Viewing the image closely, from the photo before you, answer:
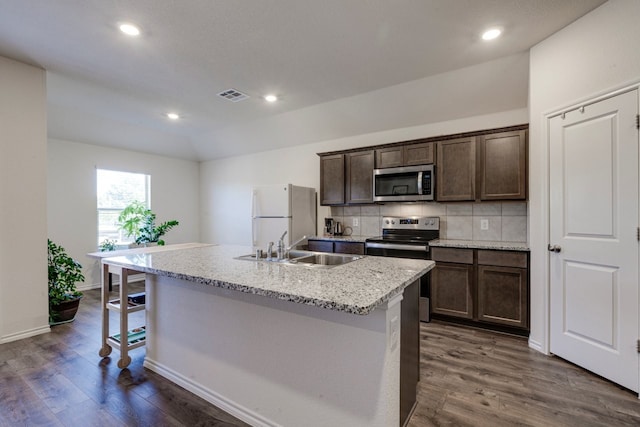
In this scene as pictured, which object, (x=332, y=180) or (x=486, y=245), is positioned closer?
(x=486, y=245)

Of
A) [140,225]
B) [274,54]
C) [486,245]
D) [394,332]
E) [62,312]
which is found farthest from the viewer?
[140,225]

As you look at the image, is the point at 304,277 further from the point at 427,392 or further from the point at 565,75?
the point at 565,75

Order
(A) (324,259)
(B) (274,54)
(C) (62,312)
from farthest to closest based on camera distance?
(C) (62,312) < (B) (274,54) < (A) (324,259)

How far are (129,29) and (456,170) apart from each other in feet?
11.1

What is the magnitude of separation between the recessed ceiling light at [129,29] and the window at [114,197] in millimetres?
3511

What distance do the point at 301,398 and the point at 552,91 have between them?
3.03 metres

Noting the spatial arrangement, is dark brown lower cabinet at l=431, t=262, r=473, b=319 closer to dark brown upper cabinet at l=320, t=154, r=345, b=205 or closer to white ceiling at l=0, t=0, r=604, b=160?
dark brown upper cabinet at l=320, t=154, r=345, b=205

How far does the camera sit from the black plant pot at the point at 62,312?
3314 mm

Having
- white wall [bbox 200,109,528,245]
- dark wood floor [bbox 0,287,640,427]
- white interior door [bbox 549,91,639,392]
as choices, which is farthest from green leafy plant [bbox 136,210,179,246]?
white interior door [bbox 549,91,639,392]

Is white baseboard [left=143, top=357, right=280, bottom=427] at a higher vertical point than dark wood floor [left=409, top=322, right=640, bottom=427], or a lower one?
higher

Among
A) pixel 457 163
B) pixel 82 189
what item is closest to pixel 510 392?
pixel 457 163

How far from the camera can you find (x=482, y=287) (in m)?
3.01

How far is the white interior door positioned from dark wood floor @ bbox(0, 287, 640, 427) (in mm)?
236

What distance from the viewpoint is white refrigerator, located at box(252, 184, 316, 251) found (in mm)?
4219
